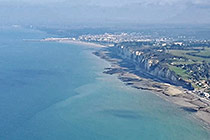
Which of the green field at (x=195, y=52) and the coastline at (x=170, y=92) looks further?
the green field at (x=195, y=52)

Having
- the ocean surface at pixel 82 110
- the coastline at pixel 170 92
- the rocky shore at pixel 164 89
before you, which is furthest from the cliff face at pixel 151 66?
the ocean surface at pixel 82 110

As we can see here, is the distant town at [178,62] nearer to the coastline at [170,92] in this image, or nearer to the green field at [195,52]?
the green field at [195,52]

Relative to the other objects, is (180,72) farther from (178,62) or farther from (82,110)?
(82,110)

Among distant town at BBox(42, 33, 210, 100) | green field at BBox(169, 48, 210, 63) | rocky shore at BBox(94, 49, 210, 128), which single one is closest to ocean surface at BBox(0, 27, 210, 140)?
rocky shore at BBox(94, 49, 210, 128)

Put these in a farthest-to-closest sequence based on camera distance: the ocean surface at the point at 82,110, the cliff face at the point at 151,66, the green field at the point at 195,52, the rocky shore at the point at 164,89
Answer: the green field at the point at 195,52
the cliff face at the point at 151,66
the rocky shore at the point at 164,89
the ocean surface at the point at 82,110

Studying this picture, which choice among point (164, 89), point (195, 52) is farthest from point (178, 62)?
point (164, 89)

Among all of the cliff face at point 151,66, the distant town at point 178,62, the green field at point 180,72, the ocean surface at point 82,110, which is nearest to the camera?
the ocean surface at point 82,110
